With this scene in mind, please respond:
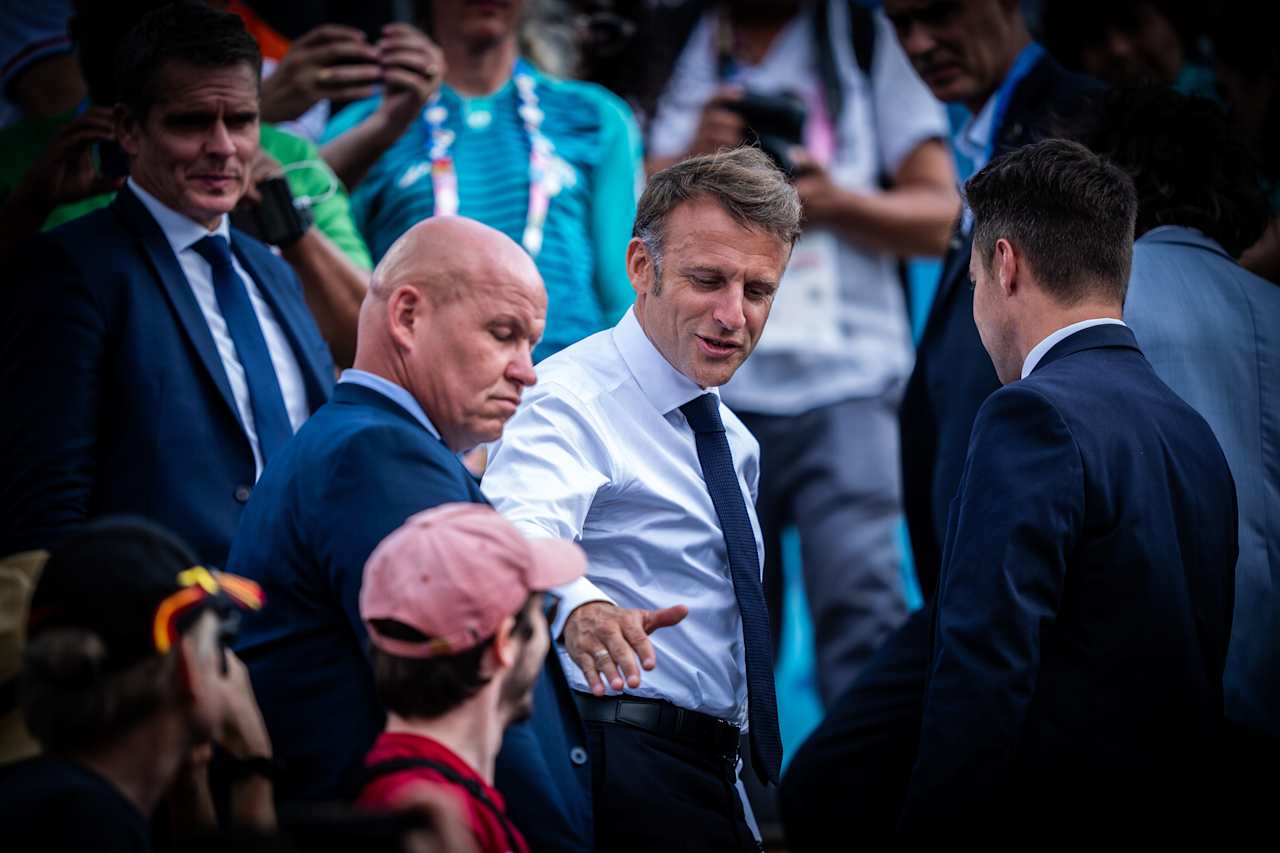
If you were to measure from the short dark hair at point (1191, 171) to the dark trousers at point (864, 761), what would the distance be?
1.18 meters

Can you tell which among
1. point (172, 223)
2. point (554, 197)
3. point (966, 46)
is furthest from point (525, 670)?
point (966, 46)

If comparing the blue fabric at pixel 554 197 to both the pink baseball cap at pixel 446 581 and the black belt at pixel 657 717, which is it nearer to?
the black belt at pixel 657 717

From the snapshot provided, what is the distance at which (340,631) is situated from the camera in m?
2.59

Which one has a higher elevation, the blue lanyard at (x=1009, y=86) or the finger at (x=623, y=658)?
the blue lanyard at (x=1009, y=86)

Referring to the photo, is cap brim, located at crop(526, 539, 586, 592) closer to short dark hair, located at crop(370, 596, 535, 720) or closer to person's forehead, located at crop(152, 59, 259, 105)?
short dark hair, located at crop(370, 596, 535, 720)

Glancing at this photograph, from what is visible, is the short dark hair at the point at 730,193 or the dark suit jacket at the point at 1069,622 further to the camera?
the short dark hair at the point at 730,193

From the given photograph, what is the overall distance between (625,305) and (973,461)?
1.91 meters

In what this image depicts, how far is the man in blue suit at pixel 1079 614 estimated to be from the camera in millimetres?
2734

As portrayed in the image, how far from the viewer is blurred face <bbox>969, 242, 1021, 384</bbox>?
315 centimetres

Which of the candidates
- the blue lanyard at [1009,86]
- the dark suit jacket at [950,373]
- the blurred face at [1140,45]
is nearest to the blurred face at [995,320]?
the dark suit jacket at [950,373]

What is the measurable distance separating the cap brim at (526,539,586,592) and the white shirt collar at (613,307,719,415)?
816 millimetres

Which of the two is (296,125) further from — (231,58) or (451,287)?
(451,287)

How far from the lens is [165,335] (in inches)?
129

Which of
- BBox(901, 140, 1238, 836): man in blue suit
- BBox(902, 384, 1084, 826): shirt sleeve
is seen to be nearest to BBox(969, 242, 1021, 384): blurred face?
BBox(901, 140, 1238, 836): man in blue suit
